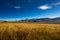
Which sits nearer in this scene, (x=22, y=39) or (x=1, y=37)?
(x=22, y=39)

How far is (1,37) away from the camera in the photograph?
5.39 metres

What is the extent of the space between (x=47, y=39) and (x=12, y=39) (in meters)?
1.60

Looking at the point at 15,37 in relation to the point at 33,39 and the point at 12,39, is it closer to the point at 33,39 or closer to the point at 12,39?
the point at 12,39

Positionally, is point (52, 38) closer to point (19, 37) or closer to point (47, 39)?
point (47, 39)

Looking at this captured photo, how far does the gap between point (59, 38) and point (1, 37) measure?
9.00ft

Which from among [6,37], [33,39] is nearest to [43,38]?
[33,39]

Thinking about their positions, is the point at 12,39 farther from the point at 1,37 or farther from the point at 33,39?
the point at 33,39

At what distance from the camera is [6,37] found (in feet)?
17.6

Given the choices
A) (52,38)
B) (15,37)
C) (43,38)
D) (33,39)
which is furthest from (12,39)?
(52,38)

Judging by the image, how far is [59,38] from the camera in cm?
535

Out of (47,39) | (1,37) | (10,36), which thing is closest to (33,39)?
(47,39)

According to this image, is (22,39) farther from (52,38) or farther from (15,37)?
(52,38)

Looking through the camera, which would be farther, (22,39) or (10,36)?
(10,36)

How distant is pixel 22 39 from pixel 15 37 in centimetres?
42
